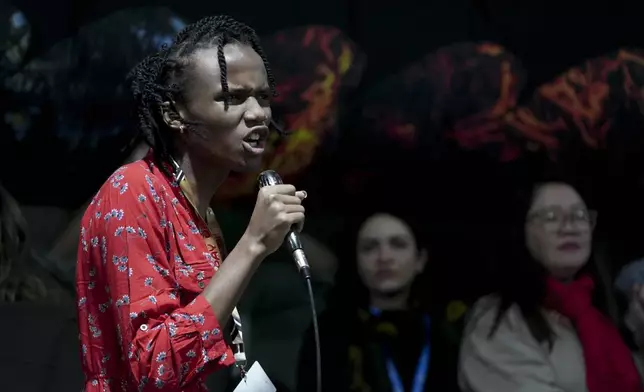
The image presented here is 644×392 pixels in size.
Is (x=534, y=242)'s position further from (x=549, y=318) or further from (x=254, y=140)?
(x=254, y=140)

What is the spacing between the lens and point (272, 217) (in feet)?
6.31

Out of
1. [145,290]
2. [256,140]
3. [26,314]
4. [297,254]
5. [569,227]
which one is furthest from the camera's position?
[569,227]

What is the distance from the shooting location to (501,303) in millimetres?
3822

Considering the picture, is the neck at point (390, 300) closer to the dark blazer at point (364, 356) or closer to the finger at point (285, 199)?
the dark blazer at point (364, 356)

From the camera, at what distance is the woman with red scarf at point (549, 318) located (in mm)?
3785

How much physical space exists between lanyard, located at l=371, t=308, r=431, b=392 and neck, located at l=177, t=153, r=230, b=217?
5.84 feet

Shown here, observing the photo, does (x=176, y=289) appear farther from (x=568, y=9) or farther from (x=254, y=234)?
(x=568, y=9)

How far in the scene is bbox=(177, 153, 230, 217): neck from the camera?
83.0 inches

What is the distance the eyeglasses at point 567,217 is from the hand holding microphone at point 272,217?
206 cm

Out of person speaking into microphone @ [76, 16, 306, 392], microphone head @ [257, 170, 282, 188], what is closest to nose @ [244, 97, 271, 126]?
person speaking into microphone @ [76, 16, 306, 392]

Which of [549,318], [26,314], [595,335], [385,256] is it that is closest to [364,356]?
[385,256]

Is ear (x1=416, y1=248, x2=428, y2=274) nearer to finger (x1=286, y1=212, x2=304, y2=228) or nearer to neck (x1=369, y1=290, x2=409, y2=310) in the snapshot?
neck (x1=369, y1=290, x2=409, y2=310)

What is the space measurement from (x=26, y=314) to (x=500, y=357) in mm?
1678

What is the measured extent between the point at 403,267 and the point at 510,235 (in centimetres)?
40
